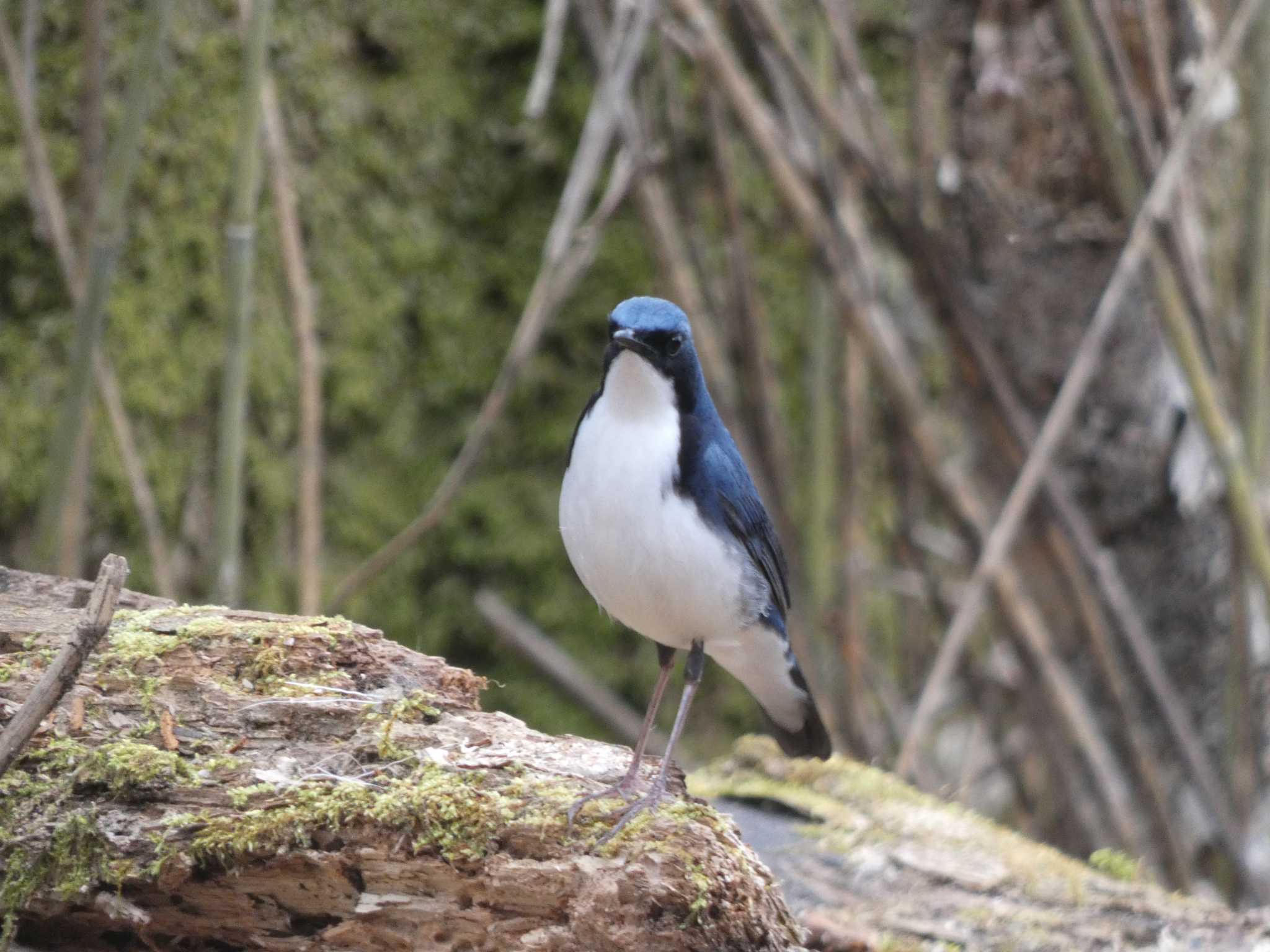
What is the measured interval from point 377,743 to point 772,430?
2.01m

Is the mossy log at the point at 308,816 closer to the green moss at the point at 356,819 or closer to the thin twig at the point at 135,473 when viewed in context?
the green moss at the point at 356,819

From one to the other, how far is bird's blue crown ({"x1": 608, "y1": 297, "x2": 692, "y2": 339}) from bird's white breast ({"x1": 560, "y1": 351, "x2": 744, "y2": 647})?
0.20 ft

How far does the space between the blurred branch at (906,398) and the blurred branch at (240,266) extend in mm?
1275

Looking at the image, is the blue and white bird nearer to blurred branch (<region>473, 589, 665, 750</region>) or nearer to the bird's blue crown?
the bird's blue crown

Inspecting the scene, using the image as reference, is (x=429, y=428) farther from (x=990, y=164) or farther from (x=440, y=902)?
(x=440, y=902)

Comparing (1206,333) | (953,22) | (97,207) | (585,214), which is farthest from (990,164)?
(97,207)

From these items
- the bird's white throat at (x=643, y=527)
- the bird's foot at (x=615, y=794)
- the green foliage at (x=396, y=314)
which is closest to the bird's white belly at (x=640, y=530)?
the bird's white throat at (x=643, y=527)

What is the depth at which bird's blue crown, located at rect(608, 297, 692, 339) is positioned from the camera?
2.46 meters

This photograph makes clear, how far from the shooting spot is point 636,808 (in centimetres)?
209

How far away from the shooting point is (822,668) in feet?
13.5

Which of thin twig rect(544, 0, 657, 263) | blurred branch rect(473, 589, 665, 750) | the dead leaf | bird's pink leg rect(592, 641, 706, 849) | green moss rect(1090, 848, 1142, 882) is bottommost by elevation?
blurred branch rect(473, 589, 665, 750)

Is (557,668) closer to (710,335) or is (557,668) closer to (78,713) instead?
(710,335)

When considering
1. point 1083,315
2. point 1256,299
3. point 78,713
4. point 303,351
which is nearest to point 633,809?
point 78,713

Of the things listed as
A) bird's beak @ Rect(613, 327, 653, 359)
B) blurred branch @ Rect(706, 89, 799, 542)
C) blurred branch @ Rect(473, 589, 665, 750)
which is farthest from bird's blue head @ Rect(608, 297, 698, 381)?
blurred branch @ Rect(473, 589, 665, 750)
